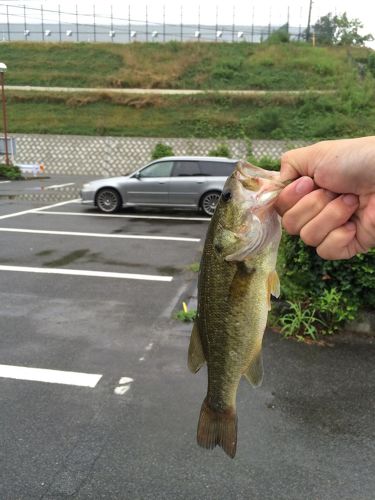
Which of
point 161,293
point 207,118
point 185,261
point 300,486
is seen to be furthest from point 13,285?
Answer: point 207,118

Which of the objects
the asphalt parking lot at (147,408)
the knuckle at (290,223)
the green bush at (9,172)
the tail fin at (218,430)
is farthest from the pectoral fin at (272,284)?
the green bush at (9,172)

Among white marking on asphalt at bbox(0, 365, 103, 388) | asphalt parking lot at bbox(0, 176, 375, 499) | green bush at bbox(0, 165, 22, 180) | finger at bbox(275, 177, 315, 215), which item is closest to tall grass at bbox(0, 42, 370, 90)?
green bush at bbox(0, 165, 22, 180)

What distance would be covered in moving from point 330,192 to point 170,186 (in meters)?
12.1

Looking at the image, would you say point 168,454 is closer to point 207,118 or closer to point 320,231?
point 320,231

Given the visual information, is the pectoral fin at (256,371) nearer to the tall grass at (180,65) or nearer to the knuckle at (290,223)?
the knuckle at (290,223)

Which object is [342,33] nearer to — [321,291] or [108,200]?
[108,200]

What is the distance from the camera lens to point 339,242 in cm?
200

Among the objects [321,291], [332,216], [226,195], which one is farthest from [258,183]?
[321,291]

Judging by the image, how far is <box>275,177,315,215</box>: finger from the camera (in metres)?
1.80

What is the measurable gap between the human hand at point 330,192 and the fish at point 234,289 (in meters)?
0.08

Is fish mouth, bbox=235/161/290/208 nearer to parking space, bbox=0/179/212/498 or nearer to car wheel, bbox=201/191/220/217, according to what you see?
parking space, bbox=0/179/212/498

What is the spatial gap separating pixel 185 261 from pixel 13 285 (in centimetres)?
308

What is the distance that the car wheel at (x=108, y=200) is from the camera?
14102 mm

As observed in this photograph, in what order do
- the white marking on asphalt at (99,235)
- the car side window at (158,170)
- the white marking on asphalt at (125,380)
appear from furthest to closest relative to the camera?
the car side window at (158,170) < the white marking on asphalt at (99,235) < the white marking on asphalt at (125,380)
